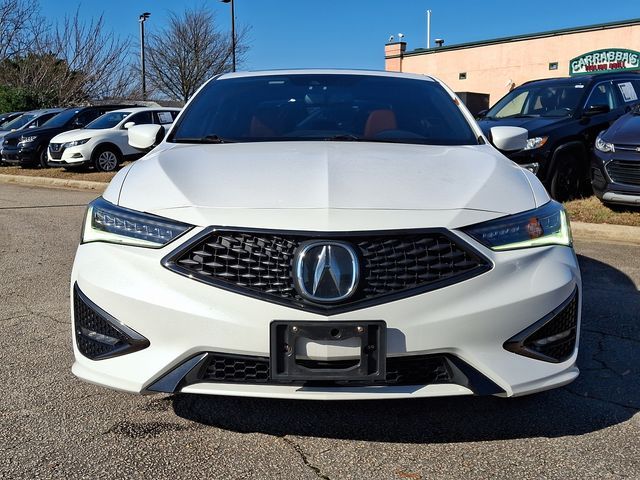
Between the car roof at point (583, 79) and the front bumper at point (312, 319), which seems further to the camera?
the car roof at point (583, 79)

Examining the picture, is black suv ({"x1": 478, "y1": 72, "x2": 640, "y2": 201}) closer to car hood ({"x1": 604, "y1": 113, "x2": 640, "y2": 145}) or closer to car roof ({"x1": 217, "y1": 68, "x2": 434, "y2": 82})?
car hood ({"x1": 604, "y1": 113, "x2": 640, "y2": 145})

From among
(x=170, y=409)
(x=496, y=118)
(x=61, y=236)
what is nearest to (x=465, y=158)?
(x=170, y=409)

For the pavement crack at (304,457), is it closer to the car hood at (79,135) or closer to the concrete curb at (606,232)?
the concrete curb at (606,232)

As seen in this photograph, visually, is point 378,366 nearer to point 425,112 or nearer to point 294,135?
point 294,135

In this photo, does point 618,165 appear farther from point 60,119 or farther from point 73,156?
point 60,119

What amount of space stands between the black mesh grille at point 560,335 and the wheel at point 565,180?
20.2 feet

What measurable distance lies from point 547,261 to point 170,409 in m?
1.67

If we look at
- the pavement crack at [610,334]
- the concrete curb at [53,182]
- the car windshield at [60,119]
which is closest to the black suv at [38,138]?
the car windshield at [60,119]

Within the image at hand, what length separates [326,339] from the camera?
2297mm

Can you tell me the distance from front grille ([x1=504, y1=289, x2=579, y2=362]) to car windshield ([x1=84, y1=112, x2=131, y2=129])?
49.1ft

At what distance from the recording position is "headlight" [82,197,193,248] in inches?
96.3

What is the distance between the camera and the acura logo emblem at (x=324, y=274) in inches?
90.4

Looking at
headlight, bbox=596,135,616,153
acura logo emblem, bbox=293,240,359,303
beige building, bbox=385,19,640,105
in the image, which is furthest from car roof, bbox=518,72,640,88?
beige building, bbox=385,19,640,105

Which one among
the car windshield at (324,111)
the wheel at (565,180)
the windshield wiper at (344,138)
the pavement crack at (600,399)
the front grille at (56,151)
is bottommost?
the pavement crack at (600,399)
